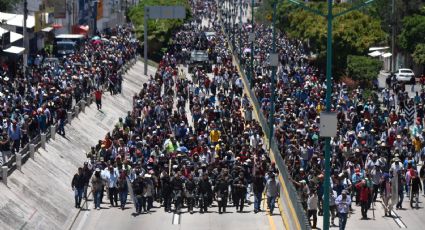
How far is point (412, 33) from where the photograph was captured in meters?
86.3

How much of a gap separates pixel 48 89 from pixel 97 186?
14.5 meters

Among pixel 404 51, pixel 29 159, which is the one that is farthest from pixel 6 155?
pixel 404 51

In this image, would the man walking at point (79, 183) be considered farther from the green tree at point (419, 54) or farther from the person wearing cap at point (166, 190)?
the green tree at point (419, 54)

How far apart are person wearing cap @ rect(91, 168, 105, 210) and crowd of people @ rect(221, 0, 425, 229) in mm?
5147

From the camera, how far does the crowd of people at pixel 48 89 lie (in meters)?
38.5

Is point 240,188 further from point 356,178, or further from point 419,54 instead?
point 419,54

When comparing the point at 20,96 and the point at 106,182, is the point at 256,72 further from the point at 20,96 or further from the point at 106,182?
the point at 106,182

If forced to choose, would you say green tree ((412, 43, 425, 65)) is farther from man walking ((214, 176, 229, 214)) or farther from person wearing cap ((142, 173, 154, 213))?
person wearing cap ((142, 173, 154, 213))

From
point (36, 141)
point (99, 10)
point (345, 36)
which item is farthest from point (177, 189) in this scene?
point (99, 10)

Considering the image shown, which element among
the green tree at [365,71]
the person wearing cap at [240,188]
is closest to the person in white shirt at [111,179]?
the person wearing cap at [240,188]

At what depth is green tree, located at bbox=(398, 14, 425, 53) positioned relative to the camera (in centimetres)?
8569

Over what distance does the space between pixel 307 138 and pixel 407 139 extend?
340cm

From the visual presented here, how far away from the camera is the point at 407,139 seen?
42125 mm

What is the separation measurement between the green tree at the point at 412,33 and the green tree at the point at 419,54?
1.12 meters
